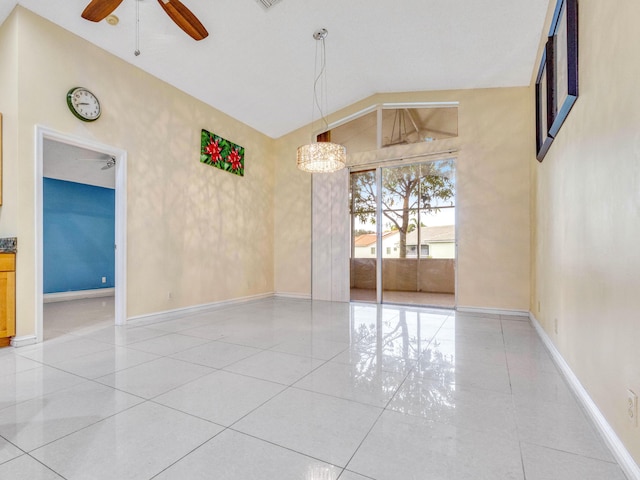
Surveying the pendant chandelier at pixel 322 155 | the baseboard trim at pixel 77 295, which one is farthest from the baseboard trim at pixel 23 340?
the pendant chandelier at pixel 322 155

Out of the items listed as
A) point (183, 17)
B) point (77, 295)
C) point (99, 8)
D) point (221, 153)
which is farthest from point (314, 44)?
point (77, 295)

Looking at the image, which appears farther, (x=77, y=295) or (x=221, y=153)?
(x=77, y=295)

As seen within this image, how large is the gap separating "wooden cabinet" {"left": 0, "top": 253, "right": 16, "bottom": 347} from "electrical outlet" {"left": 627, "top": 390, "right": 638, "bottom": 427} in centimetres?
453

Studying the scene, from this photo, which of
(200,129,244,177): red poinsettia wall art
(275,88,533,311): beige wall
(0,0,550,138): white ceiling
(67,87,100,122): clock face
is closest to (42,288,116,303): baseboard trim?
(200,129,244,177): red poinsettia wall art

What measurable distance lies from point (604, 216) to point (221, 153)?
16.2 ft

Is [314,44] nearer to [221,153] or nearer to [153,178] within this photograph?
[221,153]

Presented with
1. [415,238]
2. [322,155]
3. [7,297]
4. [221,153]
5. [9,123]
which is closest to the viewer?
[7,297]

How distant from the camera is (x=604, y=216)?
169 centimetres

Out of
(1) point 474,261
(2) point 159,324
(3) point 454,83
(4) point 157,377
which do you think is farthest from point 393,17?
(2) point 159,324

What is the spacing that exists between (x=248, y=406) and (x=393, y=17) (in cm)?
410

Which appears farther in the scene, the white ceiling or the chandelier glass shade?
the chandelier glass shade

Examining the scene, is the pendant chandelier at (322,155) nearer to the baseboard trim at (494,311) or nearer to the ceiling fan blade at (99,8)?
the ceiling fan blade at (99,8)

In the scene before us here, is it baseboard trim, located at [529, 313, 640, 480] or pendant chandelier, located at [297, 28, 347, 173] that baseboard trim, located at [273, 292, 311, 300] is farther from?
baseboard trim, located at [529, 313, 640, 480]

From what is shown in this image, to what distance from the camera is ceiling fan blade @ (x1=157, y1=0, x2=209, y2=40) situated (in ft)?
8.27
